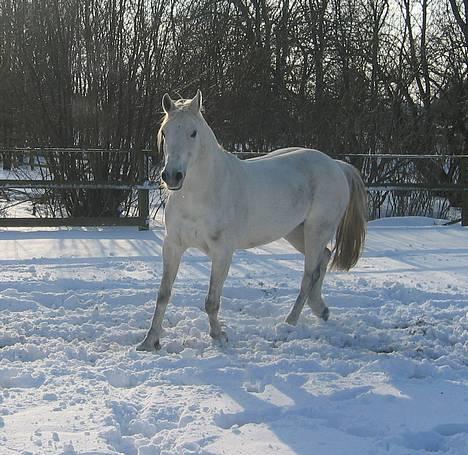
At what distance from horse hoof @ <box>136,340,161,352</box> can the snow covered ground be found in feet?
0.16

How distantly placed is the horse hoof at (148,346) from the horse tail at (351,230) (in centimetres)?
191

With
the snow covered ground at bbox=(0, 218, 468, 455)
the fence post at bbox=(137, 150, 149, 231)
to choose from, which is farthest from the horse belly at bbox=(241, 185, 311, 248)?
the fence post at bbox=(137, 150, 149, 231)

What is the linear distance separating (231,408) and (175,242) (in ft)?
4.73

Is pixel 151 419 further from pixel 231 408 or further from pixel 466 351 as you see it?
pixel 466 351

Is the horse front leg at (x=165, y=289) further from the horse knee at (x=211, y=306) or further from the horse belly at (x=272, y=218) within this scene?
the horse belly at (x=272, y=218)

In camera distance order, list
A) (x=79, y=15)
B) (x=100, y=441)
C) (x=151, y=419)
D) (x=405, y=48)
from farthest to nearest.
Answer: (x=405, y=48)
(x=79, y=15)
(x=151, y=419)
(x=100, y=441)

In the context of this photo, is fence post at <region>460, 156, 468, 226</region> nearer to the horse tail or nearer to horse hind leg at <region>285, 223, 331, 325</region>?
the horse tail

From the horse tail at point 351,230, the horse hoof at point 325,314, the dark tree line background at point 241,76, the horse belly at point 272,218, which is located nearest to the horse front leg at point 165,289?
the horse belly at point 272,218

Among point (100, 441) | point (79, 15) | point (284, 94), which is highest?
point (79, 15)

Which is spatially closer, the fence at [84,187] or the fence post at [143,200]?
the fence at [84,187]

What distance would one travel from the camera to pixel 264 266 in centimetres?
662

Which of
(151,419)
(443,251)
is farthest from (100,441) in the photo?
(443,251)

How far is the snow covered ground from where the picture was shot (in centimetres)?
262

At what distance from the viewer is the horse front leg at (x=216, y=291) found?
4086 millimetres
